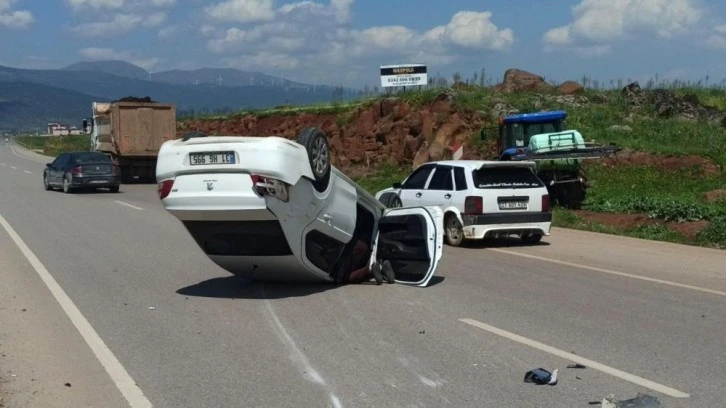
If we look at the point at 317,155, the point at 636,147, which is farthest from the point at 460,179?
the point at 636,147

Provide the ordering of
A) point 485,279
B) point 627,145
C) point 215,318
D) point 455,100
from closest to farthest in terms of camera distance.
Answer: point 215,318, point 485,279, point 627,145, point 455,100

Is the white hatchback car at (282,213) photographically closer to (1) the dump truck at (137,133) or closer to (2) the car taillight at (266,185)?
(2) the car taillight at (266,185)

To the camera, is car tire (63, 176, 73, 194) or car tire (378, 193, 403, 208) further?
car tire (63, 176, 73, 194)

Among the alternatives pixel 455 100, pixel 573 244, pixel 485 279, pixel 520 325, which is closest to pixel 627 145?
pixel 455 100

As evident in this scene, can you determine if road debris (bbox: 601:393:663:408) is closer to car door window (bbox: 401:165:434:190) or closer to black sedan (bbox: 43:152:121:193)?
car door window (bbox: 401:165:434:190)

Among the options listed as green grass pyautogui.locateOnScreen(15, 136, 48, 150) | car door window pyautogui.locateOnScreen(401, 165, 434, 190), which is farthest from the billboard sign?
green grass pyautogui.locateOnScreen(15, 136, 48, 150)

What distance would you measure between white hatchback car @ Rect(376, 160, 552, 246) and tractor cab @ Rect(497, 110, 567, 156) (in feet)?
28.2

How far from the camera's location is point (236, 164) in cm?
999

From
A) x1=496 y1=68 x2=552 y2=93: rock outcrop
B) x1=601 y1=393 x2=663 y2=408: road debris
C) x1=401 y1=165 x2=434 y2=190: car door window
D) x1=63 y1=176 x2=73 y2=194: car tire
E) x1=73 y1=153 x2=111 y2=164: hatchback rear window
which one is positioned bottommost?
x1=63 y1=176 x2=73 y2=194: car tire

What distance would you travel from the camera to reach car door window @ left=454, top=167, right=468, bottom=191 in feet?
53.5

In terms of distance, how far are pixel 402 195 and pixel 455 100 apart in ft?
61.8

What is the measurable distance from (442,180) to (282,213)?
23.8 feet

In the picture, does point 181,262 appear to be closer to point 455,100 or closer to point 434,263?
point 434,263

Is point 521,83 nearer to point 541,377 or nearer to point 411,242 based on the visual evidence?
point 411,242
